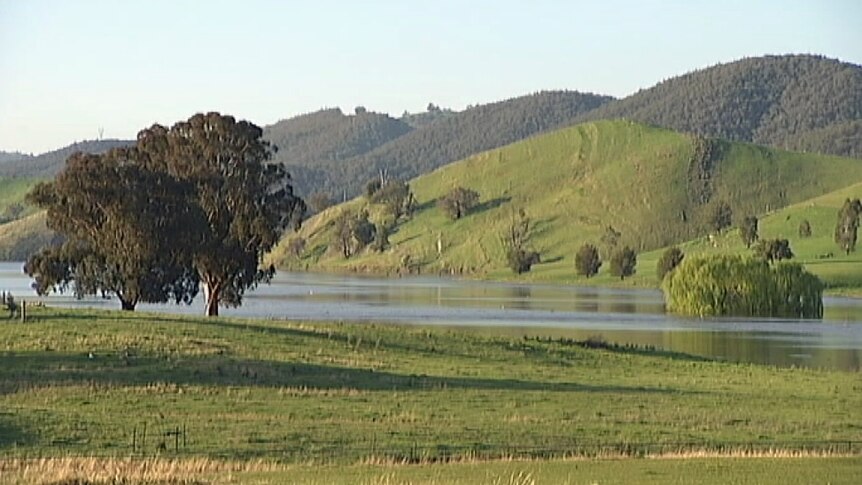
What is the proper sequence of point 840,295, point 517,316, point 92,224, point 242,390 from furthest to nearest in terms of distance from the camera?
point 840,295 → point 517,316 → point 92,224 → point 242,390

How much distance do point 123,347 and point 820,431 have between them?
24362mm

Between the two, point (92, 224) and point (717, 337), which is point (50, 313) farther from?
point (717, 337)

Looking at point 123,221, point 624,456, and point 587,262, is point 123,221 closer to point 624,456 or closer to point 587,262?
point 624,456

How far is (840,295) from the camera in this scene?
507 ft

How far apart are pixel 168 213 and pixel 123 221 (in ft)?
8.82

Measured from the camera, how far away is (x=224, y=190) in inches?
3174

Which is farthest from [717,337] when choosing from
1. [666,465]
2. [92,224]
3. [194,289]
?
[666,465]

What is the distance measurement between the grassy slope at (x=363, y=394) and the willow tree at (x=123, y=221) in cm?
1723

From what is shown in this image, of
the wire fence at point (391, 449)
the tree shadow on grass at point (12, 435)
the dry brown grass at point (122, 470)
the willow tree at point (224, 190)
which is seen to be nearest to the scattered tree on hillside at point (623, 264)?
the willow tree at point (224, 190)

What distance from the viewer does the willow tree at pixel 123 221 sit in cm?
7688

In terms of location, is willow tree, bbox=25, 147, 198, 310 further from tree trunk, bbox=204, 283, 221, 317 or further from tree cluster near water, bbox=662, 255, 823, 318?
tree cluster near water, bbox=662, 255, 823, 318

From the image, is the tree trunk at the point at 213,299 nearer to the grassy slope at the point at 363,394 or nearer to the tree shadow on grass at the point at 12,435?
the grassy slope at the point at 363,394

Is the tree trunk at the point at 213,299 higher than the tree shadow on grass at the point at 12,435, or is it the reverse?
the tree trunk at the point at 213,299

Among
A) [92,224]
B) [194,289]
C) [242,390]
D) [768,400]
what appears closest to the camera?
[242,390]
